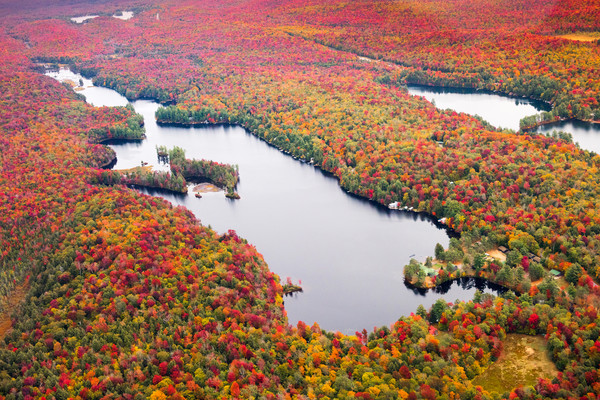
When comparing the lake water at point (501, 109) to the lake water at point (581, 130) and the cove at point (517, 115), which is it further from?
the lake water at point (581, 130)

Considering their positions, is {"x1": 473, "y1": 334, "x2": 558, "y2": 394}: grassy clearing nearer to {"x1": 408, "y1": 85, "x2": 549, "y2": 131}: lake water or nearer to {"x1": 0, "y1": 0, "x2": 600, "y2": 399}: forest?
{"x1": 0, "y1": 0, "x2": 600, "y2": 399}: forest

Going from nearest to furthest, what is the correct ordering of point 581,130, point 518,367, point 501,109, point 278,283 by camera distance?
point 518,367 → point 278,283 → point 581,130 → point 501,109

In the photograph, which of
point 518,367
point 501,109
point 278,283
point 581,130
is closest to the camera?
point 518,367

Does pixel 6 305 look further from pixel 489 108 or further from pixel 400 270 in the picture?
pixel 489 108

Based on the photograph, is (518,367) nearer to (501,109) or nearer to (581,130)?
(581,130)

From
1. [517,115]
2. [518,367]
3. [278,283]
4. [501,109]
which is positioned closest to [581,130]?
[517,115]

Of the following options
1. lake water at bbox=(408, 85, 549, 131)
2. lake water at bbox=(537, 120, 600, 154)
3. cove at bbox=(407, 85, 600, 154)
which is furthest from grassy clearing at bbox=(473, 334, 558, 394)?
lake water at bbox=(408, 85, 549, 131)

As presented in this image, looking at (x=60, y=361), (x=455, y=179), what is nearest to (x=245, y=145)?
(x=455, y=179)

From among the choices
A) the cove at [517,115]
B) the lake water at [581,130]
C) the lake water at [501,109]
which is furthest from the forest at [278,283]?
the lake water at [501,109]

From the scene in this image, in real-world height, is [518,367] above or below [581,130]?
below
